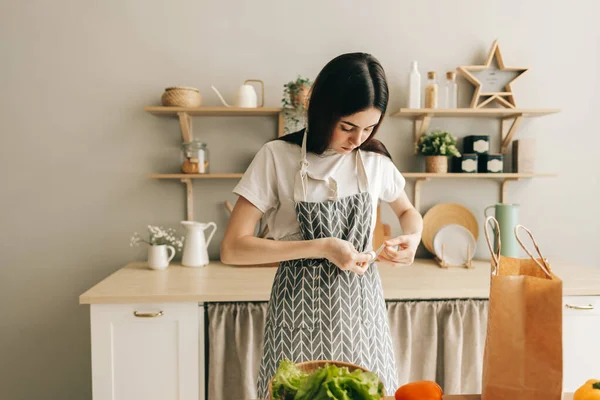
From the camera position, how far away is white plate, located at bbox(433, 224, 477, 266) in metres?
2.36

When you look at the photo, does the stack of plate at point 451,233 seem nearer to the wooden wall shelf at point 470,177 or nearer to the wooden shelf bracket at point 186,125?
the wooden wall shelf at point 470,177

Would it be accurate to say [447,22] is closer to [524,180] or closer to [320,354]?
[524,180]

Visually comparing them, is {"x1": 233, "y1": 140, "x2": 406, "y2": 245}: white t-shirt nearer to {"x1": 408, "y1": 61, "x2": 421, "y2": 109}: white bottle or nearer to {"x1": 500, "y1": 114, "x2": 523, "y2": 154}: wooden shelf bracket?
{"x1": 408, "y1": 61, "x2": 421, "y2": 109}: white bottle

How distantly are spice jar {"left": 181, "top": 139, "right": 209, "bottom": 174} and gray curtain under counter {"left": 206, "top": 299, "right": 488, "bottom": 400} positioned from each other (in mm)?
762

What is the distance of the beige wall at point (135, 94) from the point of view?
2381mm

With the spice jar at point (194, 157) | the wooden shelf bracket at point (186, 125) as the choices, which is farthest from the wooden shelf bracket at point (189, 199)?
the wooden shelf bracket at point (186, 125)

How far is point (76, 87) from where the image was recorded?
238 centimetres

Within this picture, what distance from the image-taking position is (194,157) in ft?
7.62

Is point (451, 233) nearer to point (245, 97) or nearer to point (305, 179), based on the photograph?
point (245, 97)

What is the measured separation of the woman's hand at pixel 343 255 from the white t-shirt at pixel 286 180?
0.13 metres

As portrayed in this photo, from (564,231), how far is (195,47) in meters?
2.24

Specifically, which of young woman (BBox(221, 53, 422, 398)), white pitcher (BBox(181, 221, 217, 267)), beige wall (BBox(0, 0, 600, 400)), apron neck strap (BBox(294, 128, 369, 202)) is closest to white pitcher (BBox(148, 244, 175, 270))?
white pitcher (BBox(181, 221, 217, 267))

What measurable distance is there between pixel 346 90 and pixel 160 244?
149cm

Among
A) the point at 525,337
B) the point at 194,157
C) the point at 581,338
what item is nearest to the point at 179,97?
the point at 194,157
